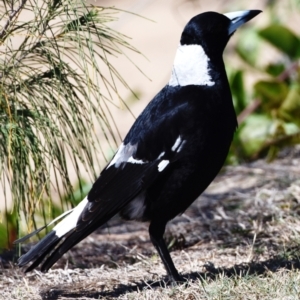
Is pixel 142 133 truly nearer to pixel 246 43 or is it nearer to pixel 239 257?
pixel 239 257

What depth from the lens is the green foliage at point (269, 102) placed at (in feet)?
12.9

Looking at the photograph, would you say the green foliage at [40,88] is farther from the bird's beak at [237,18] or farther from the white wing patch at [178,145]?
the bird's beak at [237,18]

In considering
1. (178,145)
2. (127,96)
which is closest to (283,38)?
(127,96)

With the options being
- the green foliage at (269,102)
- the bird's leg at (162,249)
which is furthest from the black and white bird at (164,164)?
the green foliage at (269,102)

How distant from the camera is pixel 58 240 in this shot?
7.69ft

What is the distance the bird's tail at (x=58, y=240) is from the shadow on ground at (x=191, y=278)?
0.41 ft

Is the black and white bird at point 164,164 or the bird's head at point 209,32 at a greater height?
the bird's head at point 209,32

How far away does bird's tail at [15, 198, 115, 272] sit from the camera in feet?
7.36

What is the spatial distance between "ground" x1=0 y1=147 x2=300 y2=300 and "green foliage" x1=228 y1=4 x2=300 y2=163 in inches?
11.7

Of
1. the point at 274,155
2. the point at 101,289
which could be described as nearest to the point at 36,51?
the point at 101,289

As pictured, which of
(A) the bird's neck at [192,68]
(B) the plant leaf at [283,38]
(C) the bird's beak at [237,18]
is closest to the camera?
(A) the bird's neck at [192,68]

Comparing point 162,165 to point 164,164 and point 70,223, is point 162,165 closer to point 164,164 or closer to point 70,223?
point 164,164

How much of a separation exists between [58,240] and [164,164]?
415 millimetres

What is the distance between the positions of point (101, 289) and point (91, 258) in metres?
0.51
